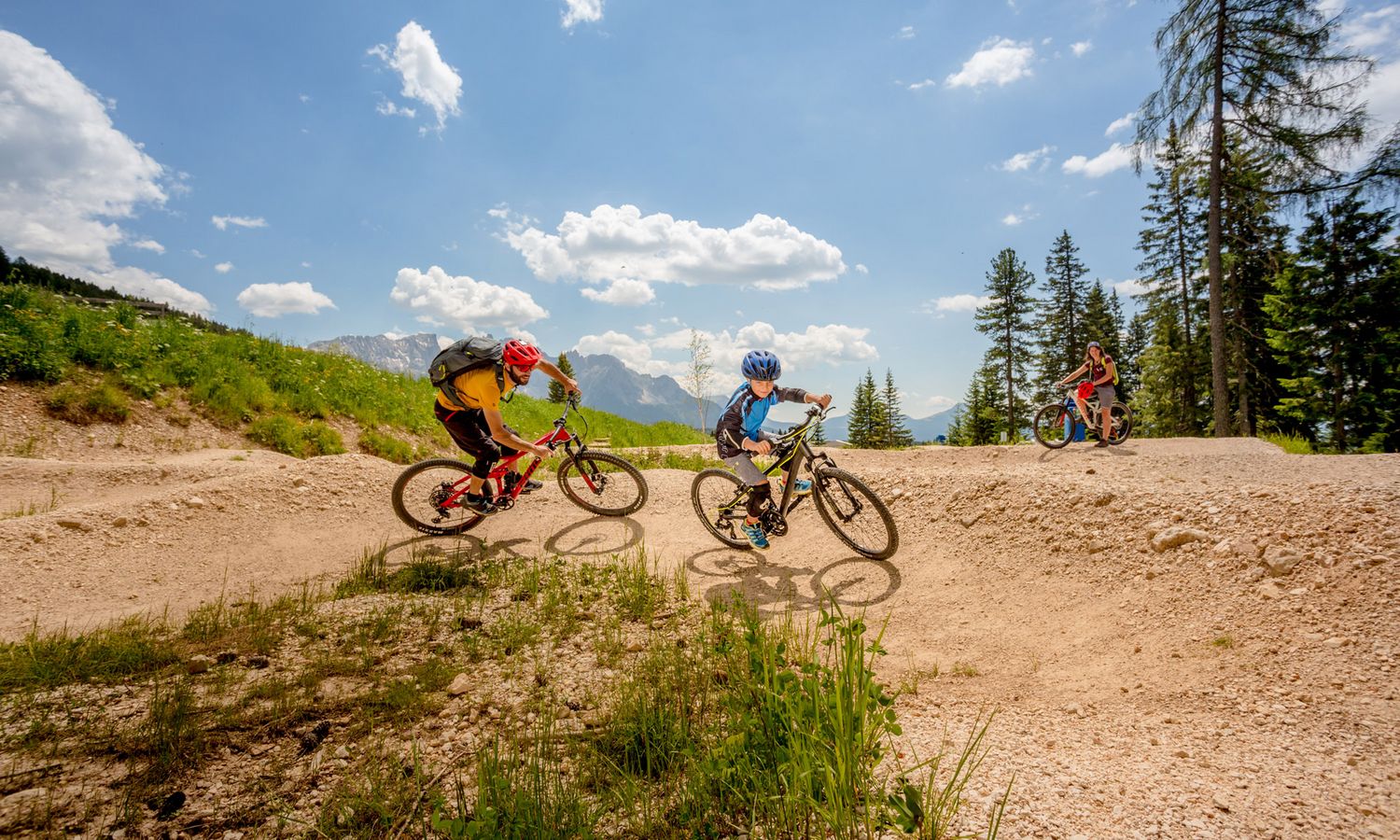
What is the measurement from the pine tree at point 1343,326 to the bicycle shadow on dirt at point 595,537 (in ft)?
84.5

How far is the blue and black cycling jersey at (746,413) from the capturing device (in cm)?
700

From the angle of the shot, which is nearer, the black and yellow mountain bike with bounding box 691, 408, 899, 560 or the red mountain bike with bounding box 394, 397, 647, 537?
the black and yellow mountain bike with bounding box 691, 408, 899, 560

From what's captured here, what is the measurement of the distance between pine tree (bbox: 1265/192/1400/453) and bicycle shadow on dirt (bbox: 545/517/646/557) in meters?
25.8

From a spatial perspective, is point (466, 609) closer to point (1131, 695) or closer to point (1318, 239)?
point (1131, 695)

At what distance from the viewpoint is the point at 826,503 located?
670cm

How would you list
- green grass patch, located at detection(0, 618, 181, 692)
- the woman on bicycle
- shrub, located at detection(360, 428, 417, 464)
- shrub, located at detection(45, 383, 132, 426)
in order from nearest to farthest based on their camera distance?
green grass patch, located at detection(0, 618, 181, 692), shrub, located at detection(45, 383, 132, 426), the woman on bicycle, shrub, located at detection(360, 428, 417, 464)

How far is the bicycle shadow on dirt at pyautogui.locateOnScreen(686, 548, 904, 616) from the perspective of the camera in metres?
5.61

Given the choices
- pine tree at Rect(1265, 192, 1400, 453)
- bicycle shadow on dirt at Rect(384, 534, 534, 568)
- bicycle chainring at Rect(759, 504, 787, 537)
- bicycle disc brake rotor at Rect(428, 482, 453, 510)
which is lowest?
bicycle shadow on dirt at Rect(384, 534, 534, 568)

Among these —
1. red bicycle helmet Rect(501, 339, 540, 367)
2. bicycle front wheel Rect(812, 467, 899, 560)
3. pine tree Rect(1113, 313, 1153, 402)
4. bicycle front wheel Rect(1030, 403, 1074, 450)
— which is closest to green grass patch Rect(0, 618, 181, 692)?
red bicycle helmet Rect(501, 339, 540, 367)

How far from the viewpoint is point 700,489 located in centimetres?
791

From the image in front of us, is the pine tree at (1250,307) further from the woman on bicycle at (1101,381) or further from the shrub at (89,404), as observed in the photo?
the shrub at (89,404)

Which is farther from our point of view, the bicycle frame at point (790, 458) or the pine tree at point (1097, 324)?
the pine tree at point (1097, 324)

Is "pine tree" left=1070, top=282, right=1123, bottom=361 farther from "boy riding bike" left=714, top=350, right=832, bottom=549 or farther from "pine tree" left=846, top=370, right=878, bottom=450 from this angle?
"boy riding bike" left=714, top=350, right=832, bottom=549

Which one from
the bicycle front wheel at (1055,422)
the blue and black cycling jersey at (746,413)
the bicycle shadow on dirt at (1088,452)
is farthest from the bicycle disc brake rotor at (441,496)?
the bicycle front wheel at (1055,422)
